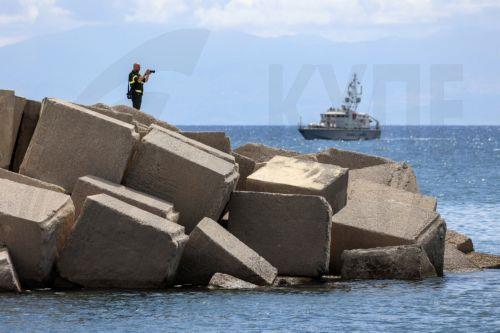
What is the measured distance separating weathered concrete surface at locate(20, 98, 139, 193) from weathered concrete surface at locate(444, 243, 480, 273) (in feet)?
15.3

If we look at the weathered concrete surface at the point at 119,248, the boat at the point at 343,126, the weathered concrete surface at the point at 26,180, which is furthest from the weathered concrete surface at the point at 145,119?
the boat at the point at 343,126

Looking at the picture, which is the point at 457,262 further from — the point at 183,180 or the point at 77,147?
the point at 77,147

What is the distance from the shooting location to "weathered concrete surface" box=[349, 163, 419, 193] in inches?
680

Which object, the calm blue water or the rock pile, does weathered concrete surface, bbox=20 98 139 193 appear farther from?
the calm blue water

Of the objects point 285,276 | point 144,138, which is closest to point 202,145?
point 144,138

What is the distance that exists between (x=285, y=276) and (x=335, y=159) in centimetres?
514

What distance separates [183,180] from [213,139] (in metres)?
2.07

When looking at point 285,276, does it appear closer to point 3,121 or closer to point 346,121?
point 3,121

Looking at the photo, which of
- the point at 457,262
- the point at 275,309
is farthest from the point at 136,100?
the point at 275,309

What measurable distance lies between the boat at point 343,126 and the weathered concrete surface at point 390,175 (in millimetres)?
91329

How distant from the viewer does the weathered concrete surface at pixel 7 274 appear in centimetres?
1168

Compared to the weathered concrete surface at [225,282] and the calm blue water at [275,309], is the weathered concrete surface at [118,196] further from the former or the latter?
the calm blue water at [275,309]

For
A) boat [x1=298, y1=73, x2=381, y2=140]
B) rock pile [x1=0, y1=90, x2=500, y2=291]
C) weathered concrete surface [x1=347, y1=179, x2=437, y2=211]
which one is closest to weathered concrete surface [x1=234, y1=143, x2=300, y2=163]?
weathered concrete surface [x1=347, y1=179, x2=437, y2=211]

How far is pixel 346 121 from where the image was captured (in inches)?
4414
